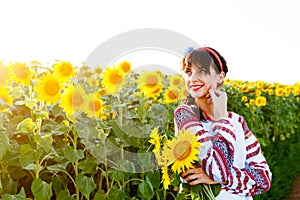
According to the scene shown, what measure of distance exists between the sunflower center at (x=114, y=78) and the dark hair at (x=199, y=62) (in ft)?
1.32

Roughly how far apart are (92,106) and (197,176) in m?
0.54

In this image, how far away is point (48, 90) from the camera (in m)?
2.09

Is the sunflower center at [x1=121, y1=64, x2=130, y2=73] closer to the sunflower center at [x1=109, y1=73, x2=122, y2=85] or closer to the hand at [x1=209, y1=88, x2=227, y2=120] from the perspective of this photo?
the sunflower center at [x1=109, y1=73, x2=122, y2=85]

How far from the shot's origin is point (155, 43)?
2762 mm

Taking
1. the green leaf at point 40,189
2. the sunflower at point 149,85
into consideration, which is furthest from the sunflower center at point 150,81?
the green leaf at point 40,189

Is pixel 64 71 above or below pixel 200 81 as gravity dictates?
above

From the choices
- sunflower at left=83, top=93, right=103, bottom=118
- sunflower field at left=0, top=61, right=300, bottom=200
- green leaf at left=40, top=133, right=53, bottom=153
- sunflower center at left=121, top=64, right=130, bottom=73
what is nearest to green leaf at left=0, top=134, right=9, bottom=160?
sunflower field at left=0, top=61, right=300, bottom=200

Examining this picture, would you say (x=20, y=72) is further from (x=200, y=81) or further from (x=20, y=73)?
(x=200, y=81)

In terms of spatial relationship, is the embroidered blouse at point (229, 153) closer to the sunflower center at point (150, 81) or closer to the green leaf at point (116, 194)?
the green leaf at point (116, 194)

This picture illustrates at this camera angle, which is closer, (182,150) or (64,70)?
(182,150)

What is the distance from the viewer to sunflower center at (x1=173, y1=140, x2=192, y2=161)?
1855 millimetres

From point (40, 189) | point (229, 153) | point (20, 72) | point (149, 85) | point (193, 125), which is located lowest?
point (40, 189)

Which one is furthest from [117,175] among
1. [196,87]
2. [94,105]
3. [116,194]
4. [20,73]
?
[20,73]

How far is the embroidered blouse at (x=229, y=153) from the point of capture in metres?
1.94
